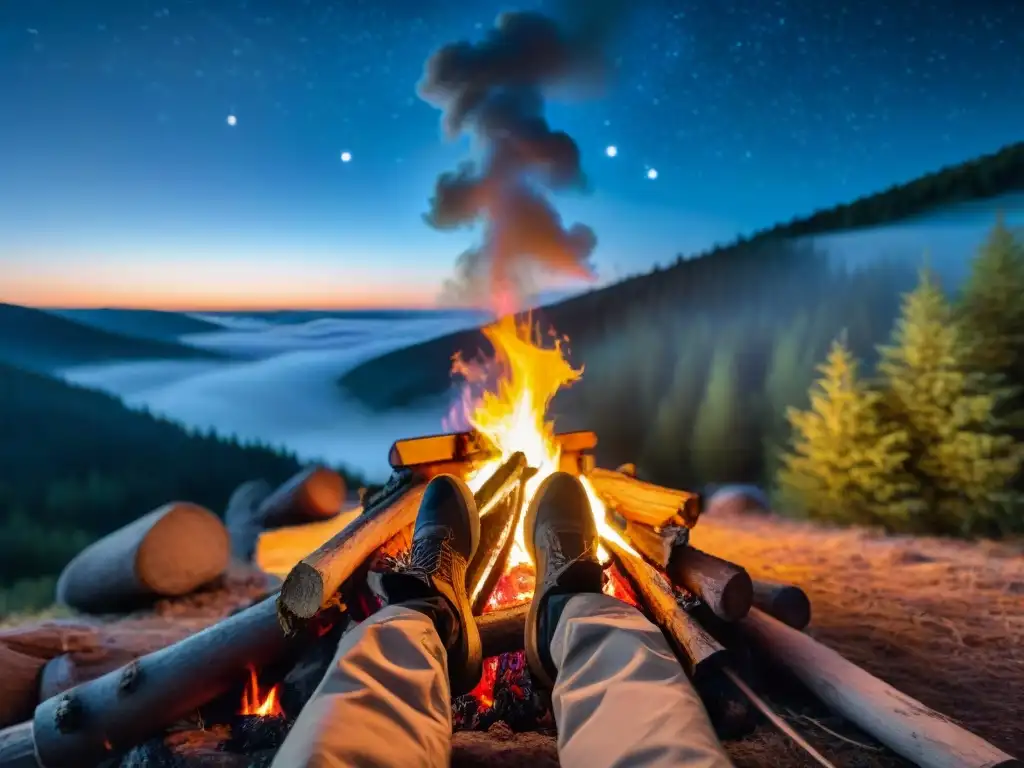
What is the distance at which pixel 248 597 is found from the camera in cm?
419

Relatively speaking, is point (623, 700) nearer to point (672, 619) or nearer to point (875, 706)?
point (672, 619)

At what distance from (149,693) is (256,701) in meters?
0.37

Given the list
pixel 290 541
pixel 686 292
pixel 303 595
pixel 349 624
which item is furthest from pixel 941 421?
pixel 290 541

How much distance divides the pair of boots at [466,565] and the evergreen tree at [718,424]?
4.96 meters

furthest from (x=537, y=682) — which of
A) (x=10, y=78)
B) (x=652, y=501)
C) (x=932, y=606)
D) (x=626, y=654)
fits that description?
(x=10, y=78)

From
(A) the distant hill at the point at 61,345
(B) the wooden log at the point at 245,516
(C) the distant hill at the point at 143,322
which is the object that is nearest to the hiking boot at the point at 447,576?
(B) the wooden log at the point at 245,516

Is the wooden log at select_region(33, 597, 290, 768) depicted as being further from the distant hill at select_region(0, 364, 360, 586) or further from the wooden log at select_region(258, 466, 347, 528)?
the distant hill at select_region(0, 364, 360, 586)

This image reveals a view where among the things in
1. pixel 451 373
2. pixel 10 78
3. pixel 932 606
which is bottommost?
pixel 932 606

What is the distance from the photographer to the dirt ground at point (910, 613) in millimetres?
2145

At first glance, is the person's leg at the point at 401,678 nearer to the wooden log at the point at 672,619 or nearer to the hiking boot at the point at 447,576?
the hiking boot at the point at 447,576

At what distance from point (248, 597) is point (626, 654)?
348 cm

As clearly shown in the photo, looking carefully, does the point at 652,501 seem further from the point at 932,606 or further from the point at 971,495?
the point at 971,495

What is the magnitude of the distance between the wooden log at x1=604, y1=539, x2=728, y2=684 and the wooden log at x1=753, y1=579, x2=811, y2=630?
2.00 ft

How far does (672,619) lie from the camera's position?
2154mm
